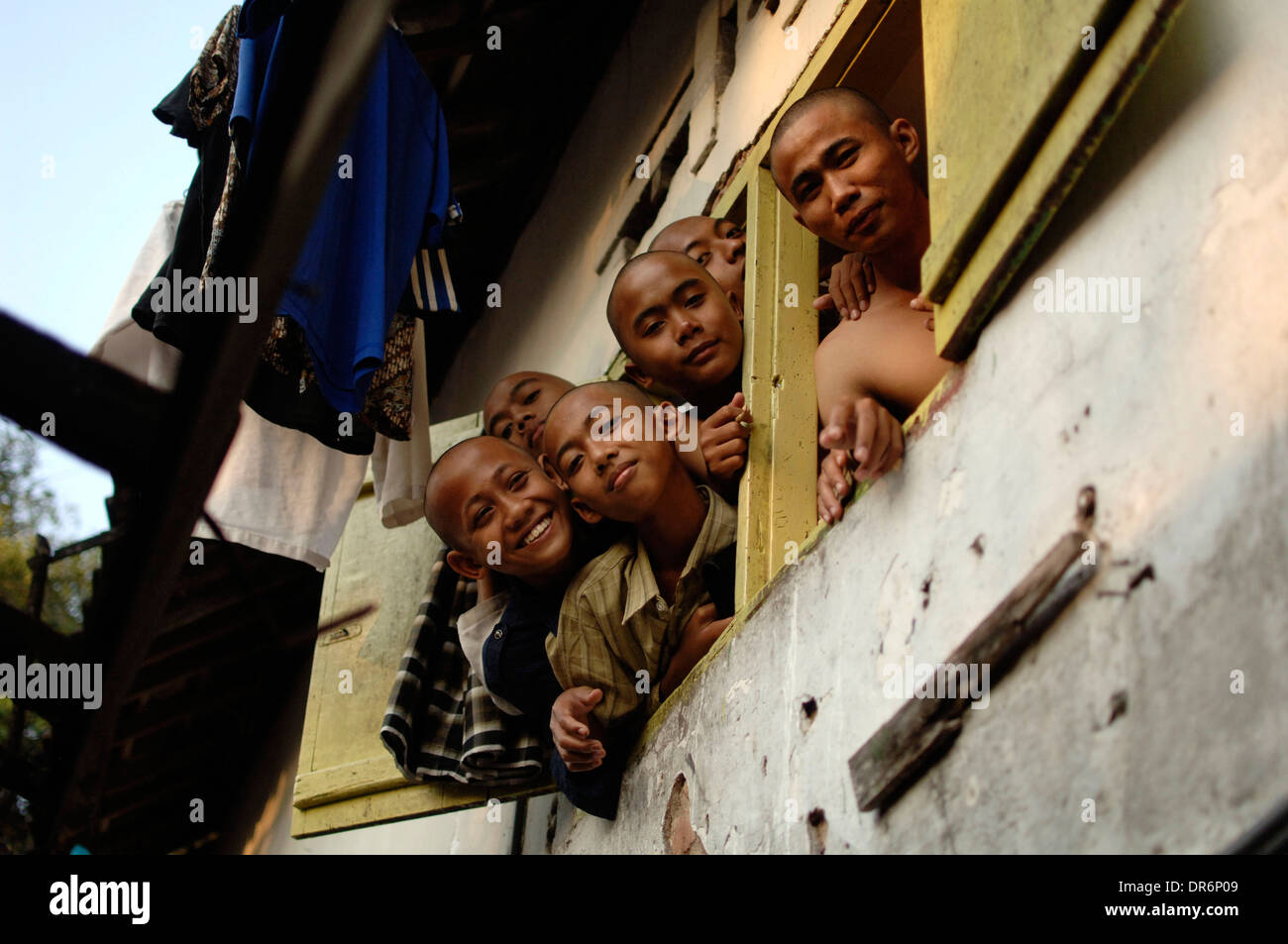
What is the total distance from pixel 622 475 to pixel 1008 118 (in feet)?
4.73

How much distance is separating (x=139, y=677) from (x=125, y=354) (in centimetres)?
343

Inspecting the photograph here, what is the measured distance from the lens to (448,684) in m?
4.20

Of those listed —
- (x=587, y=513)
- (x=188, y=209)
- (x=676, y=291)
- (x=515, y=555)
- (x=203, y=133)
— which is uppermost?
(x=203, y=133)

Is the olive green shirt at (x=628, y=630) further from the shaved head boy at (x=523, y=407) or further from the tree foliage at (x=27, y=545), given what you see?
the tree foliage at (x=27, y=545)

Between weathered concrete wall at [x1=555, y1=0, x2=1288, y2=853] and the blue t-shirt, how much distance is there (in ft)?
5.41

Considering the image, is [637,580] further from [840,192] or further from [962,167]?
[962,167]

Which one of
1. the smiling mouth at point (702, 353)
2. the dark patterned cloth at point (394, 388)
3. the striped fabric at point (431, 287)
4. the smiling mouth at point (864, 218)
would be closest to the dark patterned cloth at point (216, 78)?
the striped fabric at point (431, 287)

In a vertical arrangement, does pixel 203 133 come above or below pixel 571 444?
above

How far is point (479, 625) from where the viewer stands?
13.0ft

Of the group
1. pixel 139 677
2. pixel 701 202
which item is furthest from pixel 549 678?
pixel 139 677

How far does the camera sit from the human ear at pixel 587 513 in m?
3.71

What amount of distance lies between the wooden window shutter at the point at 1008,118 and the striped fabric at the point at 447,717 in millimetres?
1910

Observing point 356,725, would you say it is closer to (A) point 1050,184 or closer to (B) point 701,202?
(B) point 701,202

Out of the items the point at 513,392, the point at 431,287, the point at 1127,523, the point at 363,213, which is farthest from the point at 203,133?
the point at 1127,523
